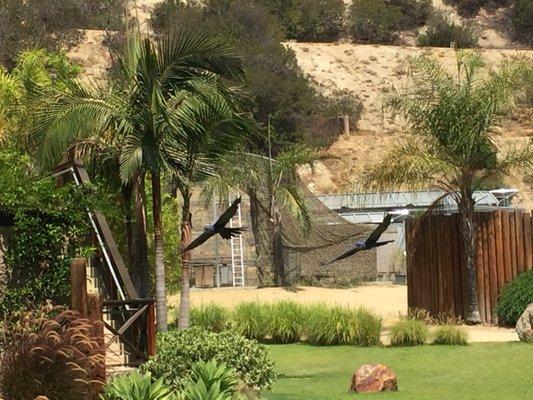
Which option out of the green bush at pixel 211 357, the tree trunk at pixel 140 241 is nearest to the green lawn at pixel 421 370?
the green bush at pixel 211 357

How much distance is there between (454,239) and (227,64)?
9016 mm

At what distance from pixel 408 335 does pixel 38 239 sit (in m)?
7.56

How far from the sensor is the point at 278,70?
5884 centimetres

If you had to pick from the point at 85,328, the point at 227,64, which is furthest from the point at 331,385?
the point at 85,328

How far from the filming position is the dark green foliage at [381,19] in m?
76.3

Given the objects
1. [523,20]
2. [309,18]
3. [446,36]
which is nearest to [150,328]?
[446,36]

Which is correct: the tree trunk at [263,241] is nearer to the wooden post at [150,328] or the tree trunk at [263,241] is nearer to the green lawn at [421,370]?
the green lawn at [421,370]

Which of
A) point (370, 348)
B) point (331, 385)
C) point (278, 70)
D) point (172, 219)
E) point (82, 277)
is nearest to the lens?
point (82, 277)

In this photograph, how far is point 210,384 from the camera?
9.37m

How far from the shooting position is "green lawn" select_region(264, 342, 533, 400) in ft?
46.2

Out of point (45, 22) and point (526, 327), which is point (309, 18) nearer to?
point (45, 22)

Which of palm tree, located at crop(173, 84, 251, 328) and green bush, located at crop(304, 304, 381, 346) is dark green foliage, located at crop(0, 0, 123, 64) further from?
palm tree, located at crop(173, 84, 251, 328)

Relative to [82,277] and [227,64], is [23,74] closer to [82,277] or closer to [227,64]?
[227,64]

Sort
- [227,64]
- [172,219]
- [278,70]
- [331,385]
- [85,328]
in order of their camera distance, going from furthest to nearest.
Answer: [278,70], [172,219], [227,64], [331,385], [85,328]
